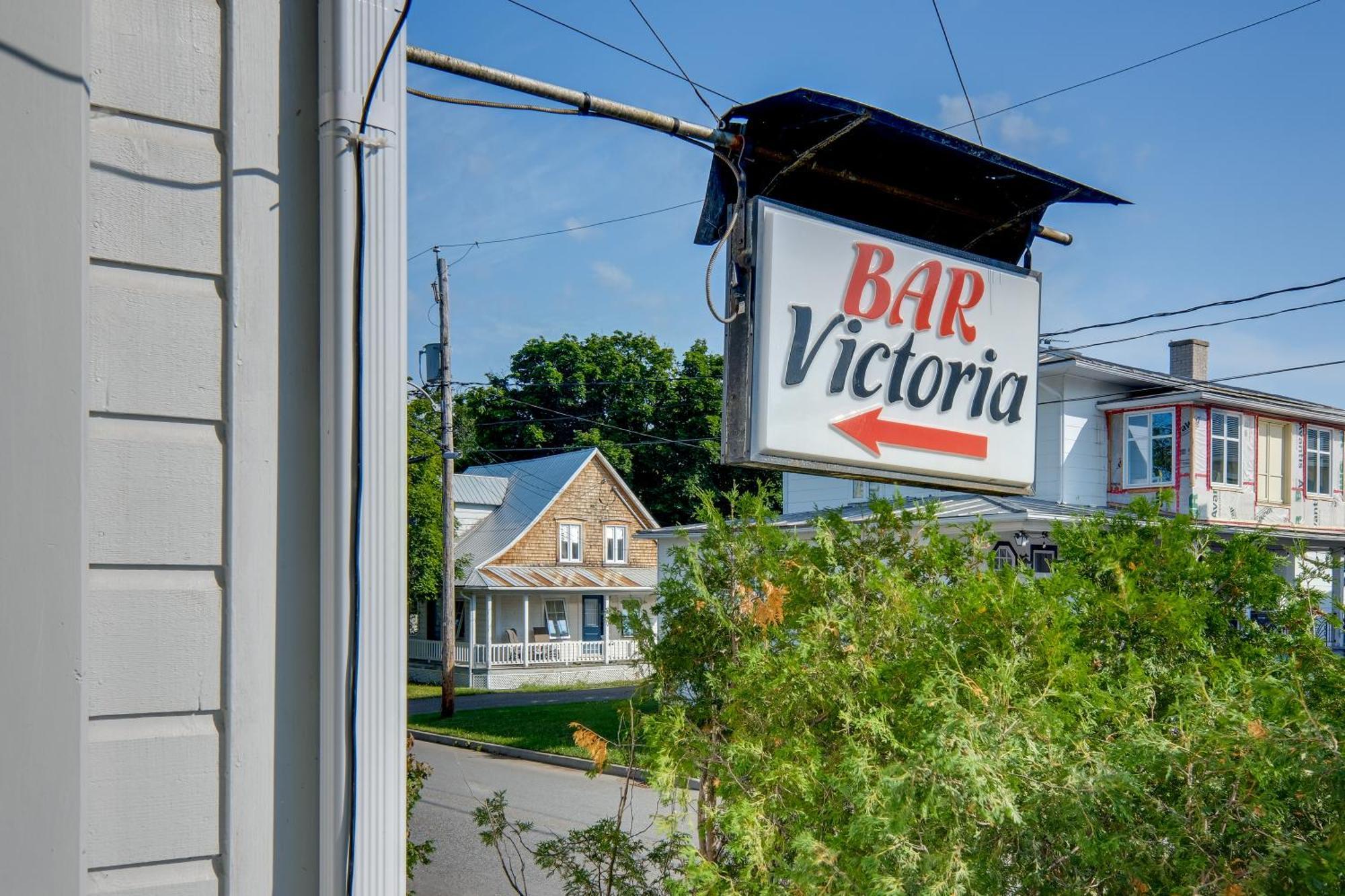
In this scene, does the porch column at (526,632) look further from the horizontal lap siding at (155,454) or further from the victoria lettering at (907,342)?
the horizontal lap siding at (155,454)

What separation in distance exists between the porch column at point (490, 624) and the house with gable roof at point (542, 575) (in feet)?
0.14

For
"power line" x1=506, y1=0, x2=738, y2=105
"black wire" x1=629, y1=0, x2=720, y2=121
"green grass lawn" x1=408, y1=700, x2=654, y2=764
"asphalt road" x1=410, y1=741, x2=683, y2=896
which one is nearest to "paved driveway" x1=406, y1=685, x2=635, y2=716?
"green grass lawn" x1=408, y1=700, x2=654, y2=764

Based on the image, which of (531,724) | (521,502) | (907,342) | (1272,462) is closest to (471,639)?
(521,502)

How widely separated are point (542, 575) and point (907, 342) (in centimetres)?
3261

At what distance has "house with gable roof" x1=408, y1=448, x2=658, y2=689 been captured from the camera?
Answer: 33531 mm

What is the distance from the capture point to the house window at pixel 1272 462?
25172mm

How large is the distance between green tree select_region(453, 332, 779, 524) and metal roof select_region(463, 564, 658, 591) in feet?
34.4

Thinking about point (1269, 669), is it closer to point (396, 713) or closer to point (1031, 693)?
point (1031, 693)

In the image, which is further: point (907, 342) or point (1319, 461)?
point (1319, 461)

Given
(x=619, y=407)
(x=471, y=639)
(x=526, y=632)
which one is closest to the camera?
(x=471, y=639)

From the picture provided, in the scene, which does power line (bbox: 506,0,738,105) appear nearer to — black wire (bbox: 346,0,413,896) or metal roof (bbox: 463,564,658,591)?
black wire (bbox: 346,0,413,896)

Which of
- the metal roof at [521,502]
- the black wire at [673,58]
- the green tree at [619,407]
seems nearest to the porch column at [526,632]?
the metal roof at [521,502]

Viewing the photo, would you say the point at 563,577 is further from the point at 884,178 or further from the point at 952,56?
the point at 884,178

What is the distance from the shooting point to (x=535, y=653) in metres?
33.6
